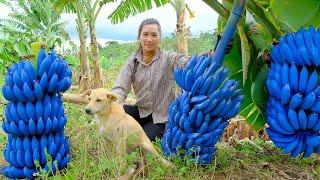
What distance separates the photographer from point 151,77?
4.18 meters

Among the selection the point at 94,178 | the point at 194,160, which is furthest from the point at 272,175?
the point at 94,178

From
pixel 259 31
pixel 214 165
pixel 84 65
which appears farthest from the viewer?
pixel 84 65

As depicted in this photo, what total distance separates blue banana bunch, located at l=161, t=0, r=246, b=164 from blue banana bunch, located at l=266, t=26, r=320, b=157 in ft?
0.80

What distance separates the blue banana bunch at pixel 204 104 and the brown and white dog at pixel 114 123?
310 millimetres

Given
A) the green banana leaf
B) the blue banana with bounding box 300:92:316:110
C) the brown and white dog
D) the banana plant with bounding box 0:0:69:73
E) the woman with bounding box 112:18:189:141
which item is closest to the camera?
the blue banana with bounding box 300:92:316:110

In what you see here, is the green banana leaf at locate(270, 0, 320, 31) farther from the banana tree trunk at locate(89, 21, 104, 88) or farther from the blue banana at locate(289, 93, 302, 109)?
the banana tree trunk at locate(89, 21, 104, 88)

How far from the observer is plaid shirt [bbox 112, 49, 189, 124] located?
415 cm

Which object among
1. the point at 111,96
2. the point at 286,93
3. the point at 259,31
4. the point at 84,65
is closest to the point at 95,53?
the point at 84,65

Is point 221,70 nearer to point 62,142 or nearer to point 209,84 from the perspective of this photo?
point 209,84

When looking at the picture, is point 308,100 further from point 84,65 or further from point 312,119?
point 84,65

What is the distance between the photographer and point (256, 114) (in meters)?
3.59

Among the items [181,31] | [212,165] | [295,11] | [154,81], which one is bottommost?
[212,165]

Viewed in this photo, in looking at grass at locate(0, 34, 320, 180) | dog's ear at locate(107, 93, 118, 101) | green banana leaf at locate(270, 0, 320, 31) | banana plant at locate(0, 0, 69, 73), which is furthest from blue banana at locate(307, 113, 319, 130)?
banana plant at locate(0, 0, 69, 73)

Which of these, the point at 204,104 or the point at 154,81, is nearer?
the point at 204,104
